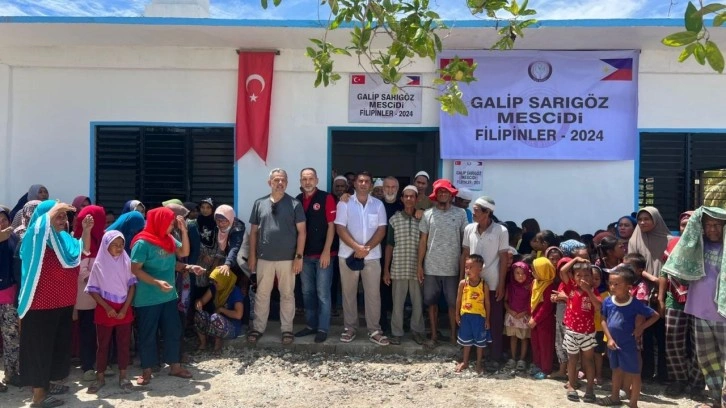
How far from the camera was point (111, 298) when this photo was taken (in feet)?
14.1

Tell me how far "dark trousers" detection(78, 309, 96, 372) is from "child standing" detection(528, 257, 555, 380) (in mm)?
3692

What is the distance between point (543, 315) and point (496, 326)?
0.47 m

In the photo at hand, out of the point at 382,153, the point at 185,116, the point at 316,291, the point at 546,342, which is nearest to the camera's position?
the point at 546,342

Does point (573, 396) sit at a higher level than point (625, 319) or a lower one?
lower

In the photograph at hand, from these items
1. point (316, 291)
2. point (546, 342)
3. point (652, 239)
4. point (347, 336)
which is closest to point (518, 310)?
point (546, 342)

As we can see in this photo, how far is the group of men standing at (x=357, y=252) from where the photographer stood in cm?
514

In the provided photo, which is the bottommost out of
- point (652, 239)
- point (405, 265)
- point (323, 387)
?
point (323, 387)

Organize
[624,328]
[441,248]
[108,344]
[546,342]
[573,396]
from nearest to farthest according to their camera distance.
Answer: [624,328] < [573,396] < [108,344] < [546,342] < [441,248]

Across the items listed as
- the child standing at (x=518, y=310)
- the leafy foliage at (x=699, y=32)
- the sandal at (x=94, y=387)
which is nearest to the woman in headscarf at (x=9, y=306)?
the sandal at (x=94, y=387)

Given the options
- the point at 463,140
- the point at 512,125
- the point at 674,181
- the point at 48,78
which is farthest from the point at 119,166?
the point at 674,181

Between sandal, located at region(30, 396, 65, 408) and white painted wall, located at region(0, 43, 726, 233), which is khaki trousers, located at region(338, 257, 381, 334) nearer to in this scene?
white painted wall, located at region(0, 43, 726, 233)

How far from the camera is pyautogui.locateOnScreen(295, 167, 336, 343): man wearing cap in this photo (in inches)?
211

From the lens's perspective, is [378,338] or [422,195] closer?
[378,338]

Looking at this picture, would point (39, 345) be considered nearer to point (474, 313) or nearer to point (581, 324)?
point (474, 313)
